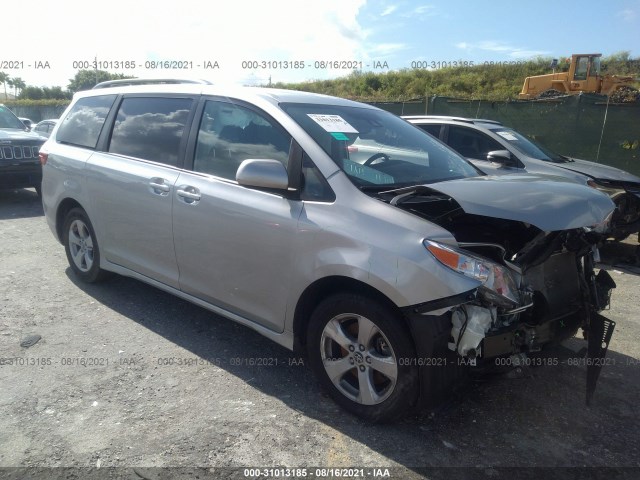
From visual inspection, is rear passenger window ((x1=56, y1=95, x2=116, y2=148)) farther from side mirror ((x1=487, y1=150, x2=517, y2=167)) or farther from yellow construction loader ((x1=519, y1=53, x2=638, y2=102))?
yellow construction loader ((x1=519, y1=53, x2=638, y2=102))

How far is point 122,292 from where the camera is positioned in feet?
15.9

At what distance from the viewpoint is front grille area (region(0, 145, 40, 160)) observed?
8.54 meters

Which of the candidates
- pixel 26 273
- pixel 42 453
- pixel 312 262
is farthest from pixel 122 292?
pixel 312 262

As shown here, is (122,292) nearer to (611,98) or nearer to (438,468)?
(438,468)

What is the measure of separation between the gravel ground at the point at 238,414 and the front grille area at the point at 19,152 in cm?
544

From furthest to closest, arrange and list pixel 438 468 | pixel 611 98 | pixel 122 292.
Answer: pixel 611 98, pixel 122 292, pixel 438 468

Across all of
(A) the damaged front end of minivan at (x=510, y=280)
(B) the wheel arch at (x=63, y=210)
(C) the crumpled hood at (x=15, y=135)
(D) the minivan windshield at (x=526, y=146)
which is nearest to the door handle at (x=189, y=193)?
(A) the damaged front end of minivan at (x=510, y=280)

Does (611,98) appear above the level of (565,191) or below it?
above

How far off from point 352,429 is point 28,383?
2154 millimetres

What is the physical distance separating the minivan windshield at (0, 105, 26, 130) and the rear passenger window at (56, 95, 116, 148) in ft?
18.9

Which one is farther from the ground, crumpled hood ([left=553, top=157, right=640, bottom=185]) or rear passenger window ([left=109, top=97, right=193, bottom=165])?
rear passenger window ([left=109, top=97, right=193, bottom=165])

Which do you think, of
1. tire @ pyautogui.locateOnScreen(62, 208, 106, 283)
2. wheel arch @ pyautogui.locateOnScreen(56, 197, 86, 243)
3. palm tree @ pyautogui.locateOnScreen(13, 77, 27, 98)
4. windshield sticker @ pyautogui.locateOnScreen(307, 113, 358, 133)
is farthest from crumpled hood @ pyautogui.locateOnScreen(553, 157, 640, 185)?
palm tree @ pyautogui.locateOnScreen(13, 77, 27, 98)

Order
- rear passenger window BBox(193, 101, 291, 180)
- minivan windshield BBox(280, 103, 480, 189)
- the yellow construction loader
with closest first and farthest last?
1. minivan windshield BBox(280, 103, 480, 189)
2. rear passenger window BBox(193, 101, 291, 180)
3. the yellow construction loader

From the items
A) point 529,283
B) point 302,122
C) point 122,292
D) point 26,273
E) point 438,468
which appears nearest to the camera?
point 438,468
